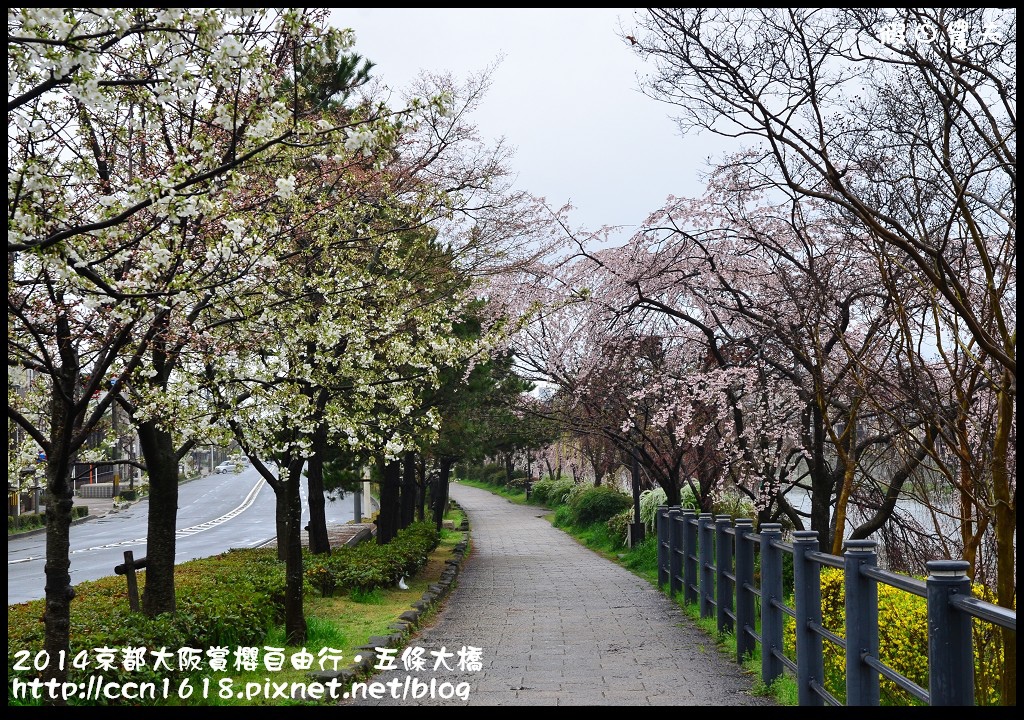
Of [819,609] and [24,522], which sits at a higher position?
[819,609]

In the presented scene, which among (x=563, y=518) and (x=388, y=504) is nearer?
(x=388, y=504)

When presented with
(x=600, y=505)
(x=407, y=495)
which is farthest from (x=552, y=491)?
(x=407, y=495)

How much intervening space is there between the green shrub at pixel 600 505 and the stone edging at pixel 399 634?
1119 centimetres

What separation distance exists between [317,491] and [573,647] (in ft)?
18.5

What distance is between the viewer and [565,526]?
107 feet

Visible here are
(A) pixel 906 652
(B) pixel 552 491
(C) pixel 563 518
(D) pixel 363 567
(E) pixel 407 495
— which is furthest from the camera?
(B) pixel 552 491

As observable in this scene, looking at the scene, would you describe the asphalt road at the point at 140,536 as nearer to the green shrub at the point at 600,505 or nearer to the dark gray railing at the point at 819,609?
the dark gray railing at the point at 819,609

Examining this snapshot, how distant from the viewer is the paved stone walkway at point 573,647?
650 centimetres

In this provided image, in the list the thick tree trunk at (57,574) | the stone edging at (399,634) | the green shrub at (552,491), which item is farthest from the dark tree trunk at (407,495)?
the green shrub at (552,491)

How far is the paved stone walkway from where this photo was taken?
6496mm

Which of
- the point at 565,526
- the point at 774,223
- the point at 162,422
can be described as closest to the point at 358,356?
the point at 162,422

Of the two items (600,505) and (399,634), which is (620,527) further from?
(399,634)

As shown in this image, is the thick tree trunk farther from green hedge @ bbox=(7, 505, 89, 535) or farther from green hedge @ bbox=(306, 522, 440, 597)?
green hedge @ bbox=(7, 505, 89, 535)

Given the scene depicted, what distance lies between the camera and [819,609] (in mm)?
5781
